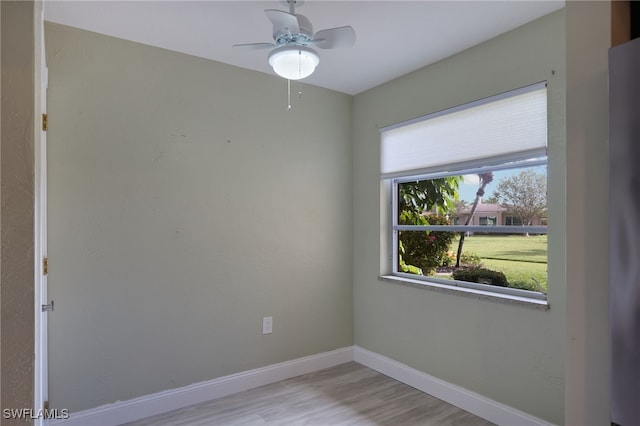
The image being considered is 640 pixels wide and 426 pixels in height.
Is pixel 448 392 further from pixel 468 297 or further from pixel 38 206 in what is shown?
pixel 38 206

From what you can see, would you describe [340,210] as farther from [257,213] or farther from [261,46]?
[261,46]

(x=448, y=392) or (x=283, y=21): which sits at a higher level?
(x=283, y=21)

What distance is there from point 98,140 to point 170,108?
0.52m

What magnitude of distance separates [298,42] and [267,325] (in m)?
2.13

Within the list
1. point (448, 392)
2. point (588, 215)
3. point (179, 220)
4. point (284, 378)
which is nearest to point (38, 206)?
point (179, 220)

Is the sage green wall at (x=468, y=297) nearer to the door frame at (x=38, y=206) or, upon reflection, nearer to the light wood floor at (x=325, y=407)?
the light wood floor at (x=325, y=407)

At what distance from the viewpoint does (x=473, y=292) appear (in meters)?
2.56

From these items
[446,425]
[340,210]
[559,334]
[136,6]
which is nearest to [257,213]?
[340,210]

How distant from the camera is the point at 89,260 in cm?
234

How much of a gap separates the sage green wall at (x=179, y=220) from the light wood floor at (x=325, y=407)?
238mm

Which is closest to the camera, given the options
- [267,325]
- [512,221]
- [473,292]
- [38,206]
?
[38,206]

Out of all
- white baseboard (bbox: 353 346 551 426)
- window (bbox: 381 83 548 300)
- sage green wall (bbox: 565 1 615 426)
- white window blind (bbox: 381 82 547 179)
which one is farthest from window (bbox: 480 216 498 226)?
sage green wall (bbox: 565 1 615 426)

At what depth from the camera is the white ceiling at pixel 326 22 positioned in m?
2.08

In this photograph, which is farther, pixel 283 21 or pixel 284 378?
pixel 284 378
